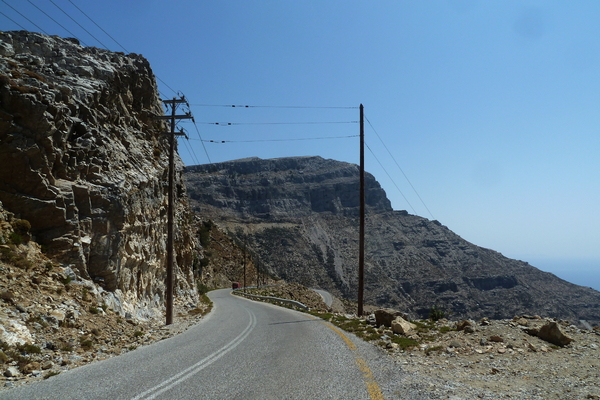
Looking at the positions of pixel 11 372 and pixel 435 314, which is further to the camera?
pixel 435 314

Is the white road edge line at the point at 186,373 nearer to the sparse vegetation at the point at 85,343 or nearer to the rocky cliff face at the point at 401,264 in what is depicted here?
the sparse vegetation at the point at 85,343

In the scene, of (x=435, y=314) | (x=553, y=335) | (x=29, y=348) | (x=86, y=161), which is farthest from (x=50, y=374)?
(x=435, y=314)

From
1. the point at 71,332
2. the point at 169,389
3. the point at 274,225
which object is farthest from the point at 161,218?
the point at 274,225

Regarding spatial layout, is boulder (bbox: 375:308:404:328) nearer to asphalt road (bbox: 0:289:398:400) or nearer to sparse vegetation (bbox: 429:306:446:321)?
asphalt road (bbox: 0:289:398:400)

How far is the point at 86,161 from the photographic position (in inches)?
664

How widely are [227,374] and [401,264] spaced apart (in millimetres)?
124204

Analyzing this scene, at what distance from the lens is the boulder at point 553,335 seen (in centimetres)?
1005

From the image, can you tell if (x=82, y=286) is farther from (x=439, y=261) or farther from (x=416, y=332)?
A: (x=439, y=261)

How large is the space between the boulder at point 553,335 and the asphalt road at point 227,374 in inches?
183

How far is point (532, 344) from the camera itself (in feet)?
31.4

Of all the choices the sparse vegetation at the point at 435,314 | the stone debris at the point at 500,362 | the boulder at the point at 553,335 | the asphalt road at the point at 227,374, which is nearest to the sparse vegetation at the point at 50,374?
the asphalt road at the point at 227,374

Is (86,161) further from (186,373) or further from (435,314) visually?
(435,314)

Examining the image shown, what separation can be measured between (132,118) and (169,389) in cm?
2050

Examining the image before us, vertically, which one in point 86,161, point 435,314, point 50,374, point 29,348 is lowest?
point 435,314
